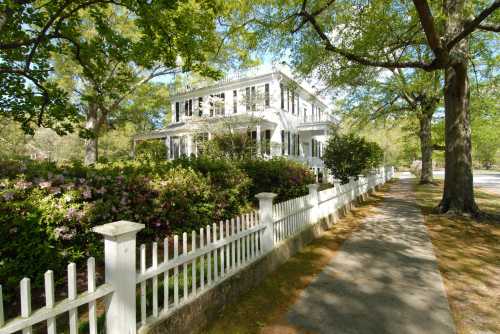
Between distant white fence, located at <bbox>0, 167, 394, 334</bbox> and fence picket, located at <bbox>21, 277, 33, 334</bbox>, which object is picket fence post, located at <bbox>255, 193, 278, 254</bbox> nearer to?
distant white fence, located at <bbox>0, 167, 394, 334</bbox>

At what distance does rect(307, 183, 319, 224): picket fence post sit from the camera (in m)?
6.69

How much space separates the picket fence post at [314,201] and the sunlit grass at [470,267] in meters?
2.61

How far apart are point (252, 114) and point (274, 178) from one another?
28.4ft

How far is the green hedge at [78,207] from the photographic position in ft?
10.9

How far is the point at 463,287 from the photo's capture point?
409cm

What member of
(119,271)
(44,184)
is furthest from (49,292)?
(44,184)

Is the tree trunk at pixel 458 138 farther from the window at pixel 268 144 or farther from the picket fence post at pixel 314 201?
the window at pixel 268 144

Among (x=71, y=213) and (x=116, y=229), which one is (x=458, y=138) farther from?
(x=71, y=213)

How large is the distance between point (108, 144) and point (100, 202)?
43734mm

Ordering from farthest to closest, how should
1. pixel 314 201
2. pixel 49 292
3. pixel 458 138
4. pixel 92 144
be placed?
pixel 92 144 < pixel 458 138 < pixel 314 201 < pixel 49 292

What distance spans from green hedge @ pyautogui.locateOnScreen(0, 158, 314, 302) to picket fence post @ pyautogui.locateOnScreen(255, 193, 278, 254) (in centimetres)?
177

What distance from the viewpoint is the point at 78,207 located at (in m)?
3.83

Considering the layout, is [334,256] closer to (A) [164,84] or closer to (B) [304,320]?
(B) [304,320]

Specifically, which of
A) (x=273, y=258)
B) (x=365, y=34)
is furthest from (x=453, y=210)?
(x=273, y=258)
